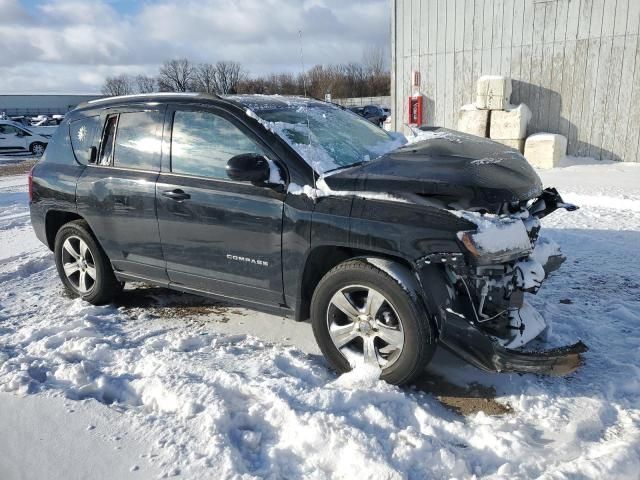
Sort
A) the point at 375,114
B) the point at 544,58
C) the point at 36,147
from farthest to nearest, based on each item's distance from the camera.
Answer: the point at 375,114
the point at 36,147
the point at 544,58

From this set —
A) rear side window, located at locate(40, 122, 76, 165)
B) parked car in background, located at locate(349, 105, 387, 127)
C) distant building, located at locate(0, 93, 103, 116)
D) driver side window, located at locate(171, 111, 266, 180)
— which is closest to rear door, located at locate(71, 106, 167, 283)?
driver side window, located at locate(171, 111, 266, 180)

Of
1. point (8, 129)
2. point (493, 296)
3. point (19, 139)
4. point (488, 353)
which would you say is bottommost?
point (488, 353)

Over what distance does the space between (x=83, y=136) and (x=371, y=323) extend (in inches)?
124

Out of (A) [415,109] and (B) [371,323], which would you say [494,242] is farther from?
(A) [415,109]

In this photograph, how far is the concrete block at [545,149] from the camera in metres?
10.4

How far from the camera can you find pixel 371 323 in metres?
3.19

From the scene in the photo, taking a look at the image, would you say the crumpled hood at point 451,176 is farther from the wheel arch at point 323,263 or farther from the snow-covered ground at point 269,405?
the snow-covered ground at point 269,405

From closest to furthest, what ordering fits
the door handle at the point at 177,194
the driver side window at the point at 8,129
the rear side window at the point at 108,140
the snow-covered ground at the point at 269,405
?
the snow-covered ground at the point at 269,405
the door handle at the point at 177,194
the rear side window at the point at 108,140
the driver side window at the point at 8,129

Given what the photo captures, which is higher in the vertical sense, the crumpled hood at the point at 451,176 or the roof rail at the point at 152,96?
the roof rail at the point at 152,96

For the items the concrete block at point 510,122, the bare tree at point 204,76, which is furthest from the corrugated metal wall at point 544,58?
the bare tree at point 204,76

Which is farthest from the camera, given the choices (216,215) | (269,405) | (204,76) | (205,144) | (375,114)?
(204,76)

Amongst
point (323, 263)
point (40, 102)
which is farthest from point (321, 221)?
point (40, 102)

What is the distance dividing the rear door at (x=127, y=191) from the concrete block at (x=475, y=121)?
331 inches

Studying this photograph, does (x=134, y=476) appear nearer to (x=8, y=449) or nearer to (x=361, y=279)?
(x=8, y=449)
